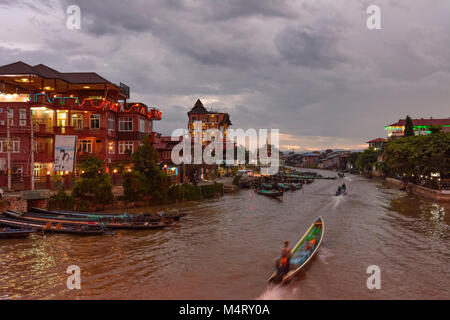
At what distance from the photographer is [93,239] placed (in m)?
21.9

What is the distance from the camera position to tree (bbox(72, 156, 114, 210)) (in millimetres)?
29359

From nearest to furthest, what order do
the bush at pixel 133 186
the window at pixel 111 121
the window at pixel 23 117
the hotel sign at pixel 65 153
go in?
the hotel sign at pixel 65 153 → the bush at pixel 133 186 → the window at pixel 23 117 → the window at pixel 111 121

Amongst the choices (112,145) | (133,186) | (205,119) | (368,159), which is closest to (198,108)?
(205,119)

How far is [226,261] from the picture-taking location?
60.7ft

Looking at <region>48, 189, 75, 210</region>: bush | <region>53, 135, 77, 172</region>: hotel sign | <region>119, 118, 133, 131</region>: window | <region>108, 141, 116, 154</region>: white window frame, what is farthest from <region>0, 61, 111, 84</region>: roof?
<region>48, 189, 75, 210</region>: bush

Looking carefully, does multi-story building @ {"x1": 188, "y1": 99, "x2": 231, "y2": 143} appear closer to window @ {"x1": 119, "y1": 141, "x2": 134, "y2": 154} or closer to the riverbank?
window @ {"x1": 119, "y1": 141, "x2": 134, "y2": 154}

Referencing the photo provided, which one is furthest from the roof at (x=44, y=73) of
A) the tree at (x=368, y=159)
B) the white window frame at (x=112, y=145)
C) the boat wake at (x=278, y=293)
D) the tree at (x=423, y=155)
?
the tree at (x=368, y=159)

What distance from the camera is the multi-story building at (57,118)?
1329 inches

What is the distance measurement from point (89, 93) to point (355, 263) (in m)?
41.2

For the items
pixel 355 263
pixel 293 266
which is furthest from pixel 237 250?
pixel 355 263

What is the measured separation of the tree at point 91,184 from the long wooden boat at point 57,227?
259 inches

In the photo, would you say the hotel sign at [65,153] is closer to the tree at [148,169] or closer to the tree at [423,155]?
the tree at [148,169]

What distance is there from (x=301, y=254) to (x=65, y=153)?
90.1 feet
